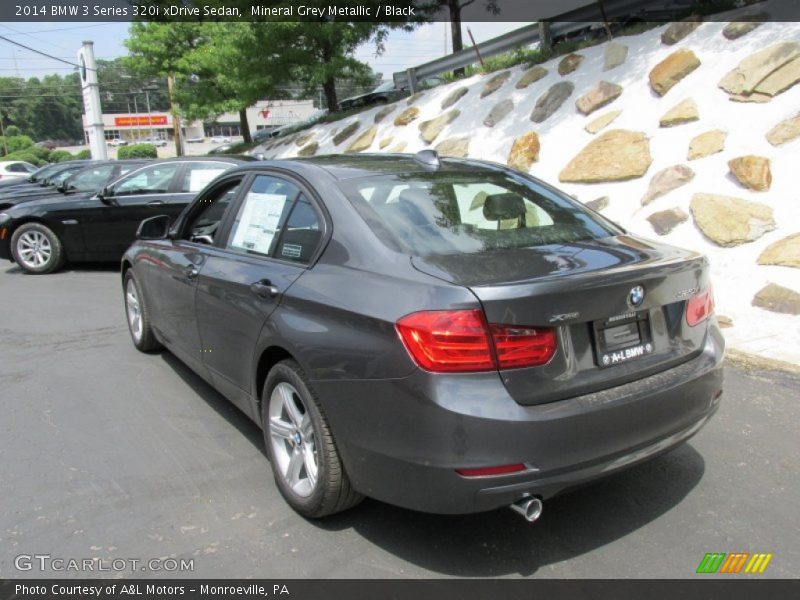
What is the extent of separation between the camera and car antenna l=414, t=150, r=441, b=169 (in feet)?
12.3

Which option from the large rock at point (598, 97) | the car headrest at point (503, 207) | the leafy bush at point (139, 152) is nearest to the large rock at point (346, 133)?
the large rock at point (598, 97)

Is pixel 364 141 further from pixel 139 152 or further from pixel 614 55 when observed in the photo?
pixel 139 152

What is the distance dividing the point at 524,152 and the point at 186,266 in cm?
579

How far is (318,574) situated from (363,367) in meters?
0.87

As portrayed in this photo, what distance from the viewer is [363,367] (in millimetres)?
2607

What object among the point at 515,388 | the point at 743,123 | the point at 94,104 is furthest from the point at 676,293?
the point at 94,104

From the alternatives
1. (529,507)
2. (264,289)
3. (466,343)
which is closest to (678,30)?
(264,289)

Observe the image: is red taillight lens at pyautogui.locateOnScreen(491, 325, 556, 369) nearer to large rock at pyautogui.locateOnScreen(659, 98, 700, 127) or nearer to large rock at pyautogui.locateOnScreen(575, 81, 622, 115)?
large rock at pyautogui.locateOnScreen(659, 98, 700, 127)

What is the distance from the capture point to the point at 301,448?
3.09 metres

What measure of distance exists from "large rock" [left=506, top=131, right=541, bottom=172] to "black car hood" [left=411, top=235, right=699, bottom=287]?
578 cm

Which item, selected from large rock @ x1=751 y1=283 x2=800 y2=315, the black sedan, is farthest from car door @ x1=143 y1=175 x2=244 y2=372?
the black sedan

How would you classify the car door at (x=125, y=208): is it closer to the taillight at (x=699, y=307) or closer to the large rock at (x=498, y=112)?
the large rock at (x=498, y=112)

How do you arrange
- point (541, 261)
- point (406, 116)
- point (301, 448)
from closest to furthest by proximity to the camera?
1. point (541, 261)
2. point (301, 448)
3. point (406, 116)

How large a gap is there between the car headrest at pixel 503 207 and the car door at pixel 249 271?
87cm
